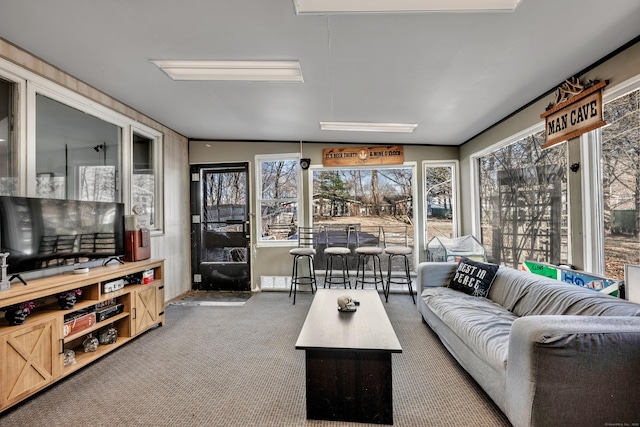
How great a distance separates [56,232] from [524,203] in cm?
446

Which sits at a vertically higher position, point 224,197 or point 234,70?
point 234,70

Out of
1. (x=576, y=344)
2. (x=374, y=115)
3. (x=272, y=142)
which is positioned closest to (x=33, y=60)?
(x=272, y=142)

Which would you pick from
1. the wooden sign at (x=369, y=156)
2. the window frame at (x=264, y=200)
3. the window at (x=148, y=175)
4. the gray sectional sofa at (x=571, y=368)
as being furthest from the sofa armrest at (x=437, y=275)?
the window at (x=148, y=175)

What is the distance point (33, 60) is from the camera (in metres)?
2.35

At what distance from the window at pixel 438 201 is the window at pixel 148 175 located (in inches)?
158

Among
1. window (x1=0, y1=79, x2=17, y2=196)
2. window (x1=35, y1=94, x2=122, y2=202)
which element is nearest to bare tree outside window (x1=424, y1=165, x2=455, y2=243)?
window (x1=35, y1=94, x2=122, y2=202)

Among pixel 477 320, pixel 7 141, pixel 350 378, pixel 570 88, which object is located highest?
pixel 570 88

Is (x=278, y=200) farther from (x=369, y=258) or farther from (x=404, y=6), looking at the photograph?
(x=404, y=6)

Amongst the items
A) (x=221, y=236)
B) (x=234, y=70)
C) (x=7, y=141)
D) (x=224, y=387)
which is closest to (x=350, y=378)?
(x=224, y=387)

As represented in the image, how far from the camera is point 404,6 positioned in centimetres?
167

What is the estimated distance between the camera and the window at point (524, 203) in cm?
272

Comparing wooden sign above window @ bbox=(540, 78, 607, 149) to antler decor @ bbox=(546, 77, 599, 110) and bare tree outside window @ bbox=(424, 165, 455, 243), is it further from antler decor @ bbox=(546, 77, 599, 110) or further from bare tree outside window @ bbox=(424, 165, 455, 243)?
bare tree outside window @ bbox=(424, 165, 455, 243)

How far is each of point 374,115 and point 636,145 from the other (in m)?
2.22

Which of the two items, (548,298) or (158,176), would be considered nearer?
(548,298)
